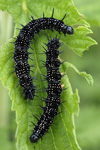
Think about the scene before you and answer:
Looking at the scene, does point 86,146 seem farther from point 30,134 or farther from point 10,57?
point 10,57

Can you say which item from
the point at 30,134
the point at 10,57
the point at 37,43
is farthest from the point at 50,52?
the point at 30,134

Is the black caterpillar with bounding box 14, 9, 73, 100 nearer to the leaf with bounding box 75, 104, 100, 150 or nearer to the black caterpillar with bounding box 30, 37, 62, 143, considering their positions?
the black caterpillar with bounding box 30, 37, 62, 143

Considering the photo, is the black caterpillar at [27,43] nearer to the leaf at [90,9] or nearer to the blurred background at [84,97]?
the blurred background at [84,97]

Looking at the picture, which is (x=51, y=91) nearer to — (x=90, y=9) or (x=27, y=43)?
(x=27, y=43)

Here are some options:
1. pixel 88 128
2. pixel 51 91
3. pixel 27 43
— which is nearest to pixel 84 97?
pixel 88 128

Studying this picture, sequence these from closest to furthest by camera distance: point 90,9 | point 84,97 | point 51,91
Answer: point 51,91
point 90,9
point 84,97

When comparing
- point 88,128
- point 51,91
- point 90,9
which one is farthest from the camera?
point 88,128
